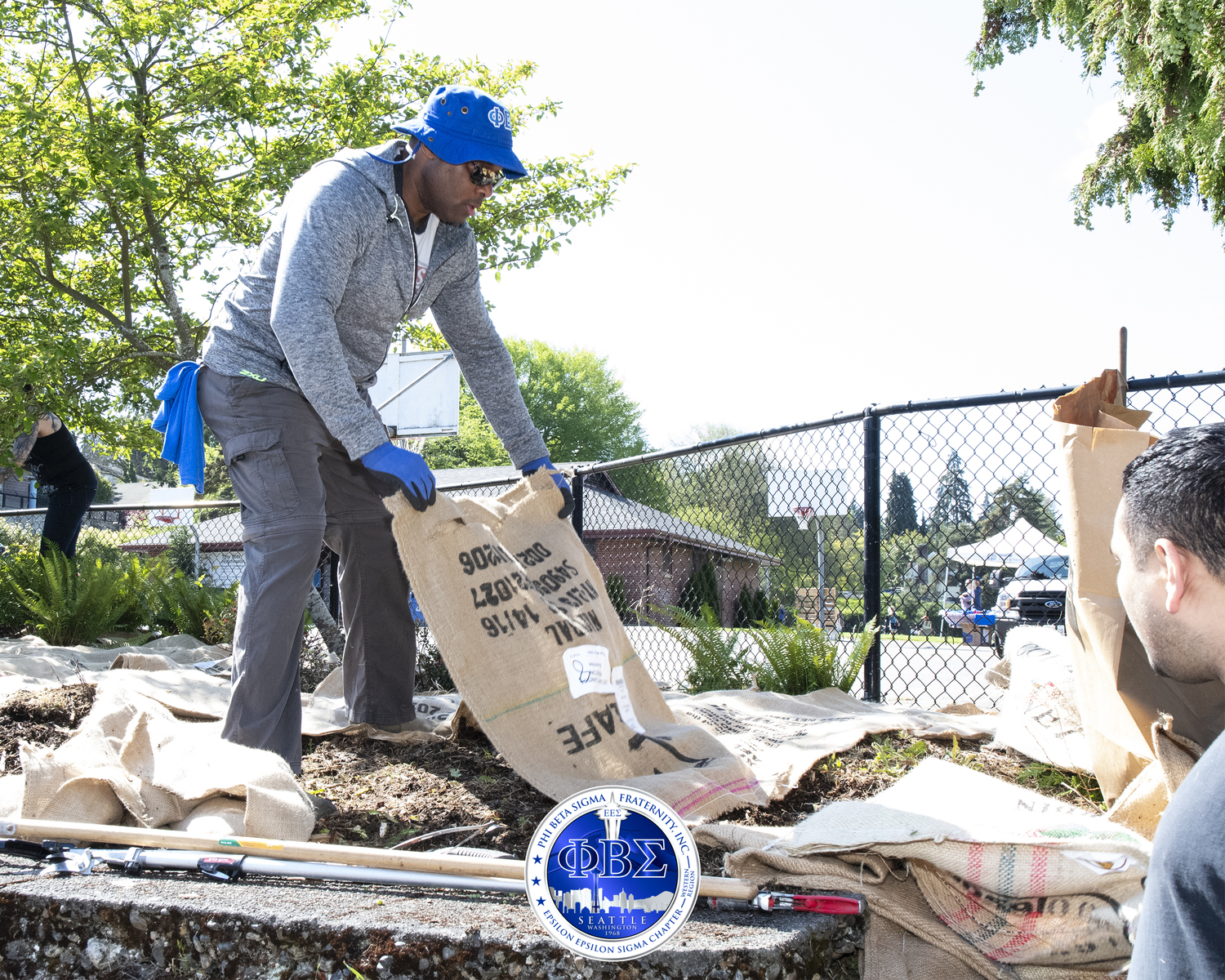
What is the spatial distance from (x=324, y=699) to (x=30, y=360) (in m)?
4.23

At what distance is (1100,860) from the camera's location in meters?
1.45

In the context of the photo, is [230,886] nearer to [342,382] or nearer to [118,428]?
[342,382]

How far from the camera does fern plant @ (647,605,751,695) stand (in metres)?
3.89

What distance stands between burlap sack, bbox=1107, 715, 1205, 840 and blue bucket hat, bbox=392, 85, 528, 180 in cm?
208

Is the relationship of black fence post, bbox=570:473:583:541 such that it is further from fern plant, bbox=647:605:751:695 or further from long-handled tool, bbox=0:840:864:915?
long-handled tool, bbox=0:840:864:915

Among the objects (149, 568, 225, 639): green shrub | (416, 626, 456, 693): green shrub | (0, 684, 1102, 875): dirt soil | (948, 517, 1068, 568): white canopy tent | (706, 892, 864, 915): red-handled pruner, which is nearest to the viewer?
(706, 892, 864, 915): red-handled pruner

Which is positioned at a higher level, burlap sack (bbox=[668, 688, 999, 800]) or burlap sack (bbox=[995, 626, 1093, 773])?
burlap sack (bbox=[995, 626, 1093, 773])

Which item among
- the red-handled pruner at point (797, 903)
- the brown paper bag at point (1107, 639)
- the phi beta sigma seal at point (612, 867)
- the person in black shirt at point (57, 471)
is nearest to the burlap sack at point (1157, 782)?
the brown paper bag at point (1107, 639)

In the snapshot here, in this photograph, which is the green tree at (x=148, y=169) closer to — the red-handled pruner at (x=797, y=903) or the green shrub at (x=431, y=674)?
the green shrub at (x=431, y=674)

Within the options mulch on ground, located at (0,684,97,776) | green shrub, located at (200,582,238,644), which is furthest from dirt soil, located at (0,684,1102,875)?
green shrub, located at (200,582,238,644)

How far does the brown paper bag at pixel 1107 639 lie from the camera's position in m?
1.83

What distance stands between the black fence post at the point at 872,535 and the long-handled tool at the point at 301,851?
8.05ft

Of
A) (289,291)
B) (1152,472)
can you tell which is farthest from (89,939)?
(1152,472)

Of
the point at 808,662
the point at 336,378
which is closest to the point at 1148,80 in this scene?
the point at 808,662
